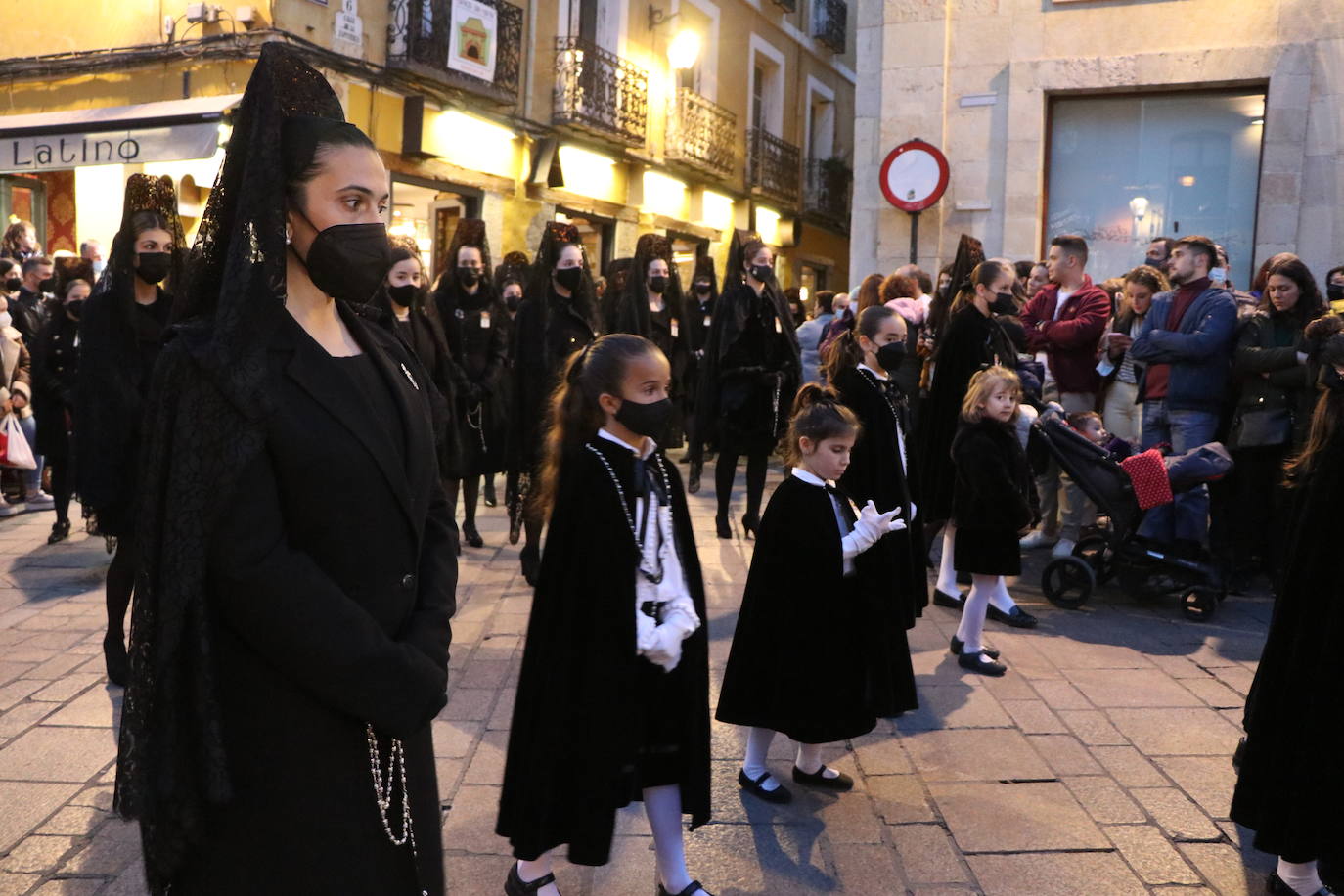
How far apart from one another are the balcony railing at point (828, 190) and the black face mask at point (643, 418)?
2473cm

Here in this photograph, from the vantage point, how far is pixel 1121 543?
7207mm

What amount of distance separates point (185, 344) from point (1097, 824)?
3347 mm

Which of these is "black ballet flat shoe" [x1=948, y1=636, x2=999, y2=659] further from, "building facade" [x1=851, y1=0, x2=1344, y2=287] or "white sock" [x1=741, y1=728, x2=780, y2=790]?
"building facade" [x1=851, y1=0, x2=1344, y2=287]

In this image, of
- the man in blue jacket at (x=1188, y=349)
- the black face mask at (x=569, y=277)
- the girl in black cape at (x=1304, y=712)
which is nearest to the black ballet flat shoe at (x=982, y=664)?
the girl in black cape at (x=1304, y=712)

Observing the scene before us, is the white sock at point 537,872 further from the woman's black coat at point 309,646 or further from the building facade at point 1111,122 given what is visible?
the building facade at point 1111,122

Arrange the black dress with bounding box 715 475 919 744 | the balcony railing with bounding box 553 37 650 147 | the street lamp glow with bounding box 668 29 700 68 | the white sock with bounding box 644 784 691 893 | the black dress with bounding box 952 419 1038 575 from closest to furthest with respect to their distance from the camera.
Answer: the white sock with bounding box 644 784 691 893, the black dress with bounding box 715 475 919 744, the black dress with bounding box 952 419 1038 575, the balcony railing with bounding box 553 37 650 147, the street lamp glow with bounding box 668 29 700 68

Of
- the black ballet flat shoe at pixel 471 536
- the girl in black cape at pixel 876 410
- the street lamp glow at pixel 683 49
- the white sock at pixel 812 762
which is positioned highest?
the street lamp glow at pixel 683 49

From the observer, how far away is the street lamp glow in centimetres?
2103

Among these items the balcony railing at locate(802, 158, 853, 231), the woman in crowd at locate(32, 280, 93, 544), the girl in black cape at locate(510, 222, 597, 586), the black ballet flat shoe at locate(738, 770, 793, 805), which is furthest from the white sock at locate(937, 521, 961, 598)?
the balcony railing at locate(802, 158, 853, 231)

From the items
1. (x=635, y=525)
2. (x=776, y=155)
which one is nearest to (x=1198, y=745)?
(x=635, y=525)

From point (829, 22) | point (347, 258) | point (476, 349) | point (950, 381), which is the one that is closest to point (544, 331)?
point (476, 349)

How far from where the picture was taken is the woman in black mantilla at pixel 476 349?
840 centimetres

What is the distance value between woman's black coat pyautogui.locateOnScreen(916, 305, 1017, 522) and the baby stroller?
0.56 meters

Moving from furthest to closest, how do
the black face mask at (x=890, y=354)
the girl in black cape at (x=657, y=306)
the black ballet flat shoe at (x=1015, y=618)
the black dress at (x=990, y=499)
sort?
the girl in black cape at (x=657, y=306) → the black ballet flat shoe at (x=1015, y=618) → the black dress at (x=990, y=499) → the black face mask at (x=890, y=354)
